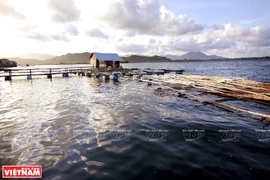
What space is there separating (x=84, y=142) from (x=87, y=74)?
37911mm

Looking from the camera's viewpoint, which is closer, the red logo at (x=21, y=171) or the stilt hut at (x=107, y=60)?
the red logo at (x=21, y=171)

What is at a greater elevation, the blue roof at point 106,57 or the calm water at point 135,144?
the blue roof at point 106,57

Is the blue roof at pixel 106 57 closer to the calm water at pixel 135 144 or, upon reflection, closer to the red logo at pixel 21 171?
the calm water at pixel 135 144

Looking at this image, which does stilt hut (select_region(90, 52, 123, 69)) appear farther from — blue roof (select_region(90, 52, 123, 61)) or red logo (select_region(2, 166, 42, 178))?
red logo (select_region(2, 166, 42, 178))

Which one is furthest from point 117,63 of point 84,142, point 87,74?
point 84,142

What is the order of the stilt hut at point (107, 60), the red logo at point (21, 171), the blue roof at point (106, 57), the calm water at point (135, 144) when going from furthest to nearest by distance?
1. the stilt hut at point (107, 60)
2. the blue roof at point (106, 57)
3. the calm water at point (135, 144)
4. the red logo at point (21, 171)

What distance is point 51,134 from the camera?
848cm

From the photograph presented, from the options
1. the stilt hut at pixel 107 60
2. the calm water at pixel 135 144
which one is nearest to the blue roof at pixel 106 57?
the stilt hut at pixel 107 60

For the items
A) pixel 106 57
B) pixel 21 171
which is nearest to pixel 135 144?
pixel 21 171

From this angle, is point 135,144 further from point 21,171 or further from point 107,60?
point 107,60

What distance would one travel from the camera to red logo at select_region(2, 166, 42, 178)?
544 centimetres

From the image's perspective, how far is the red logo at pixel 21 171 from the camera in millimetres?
5441

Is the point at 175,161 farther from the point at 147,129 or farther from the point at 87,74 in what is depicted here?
the point at 87,74

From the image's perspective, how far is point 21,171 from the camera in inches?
225
